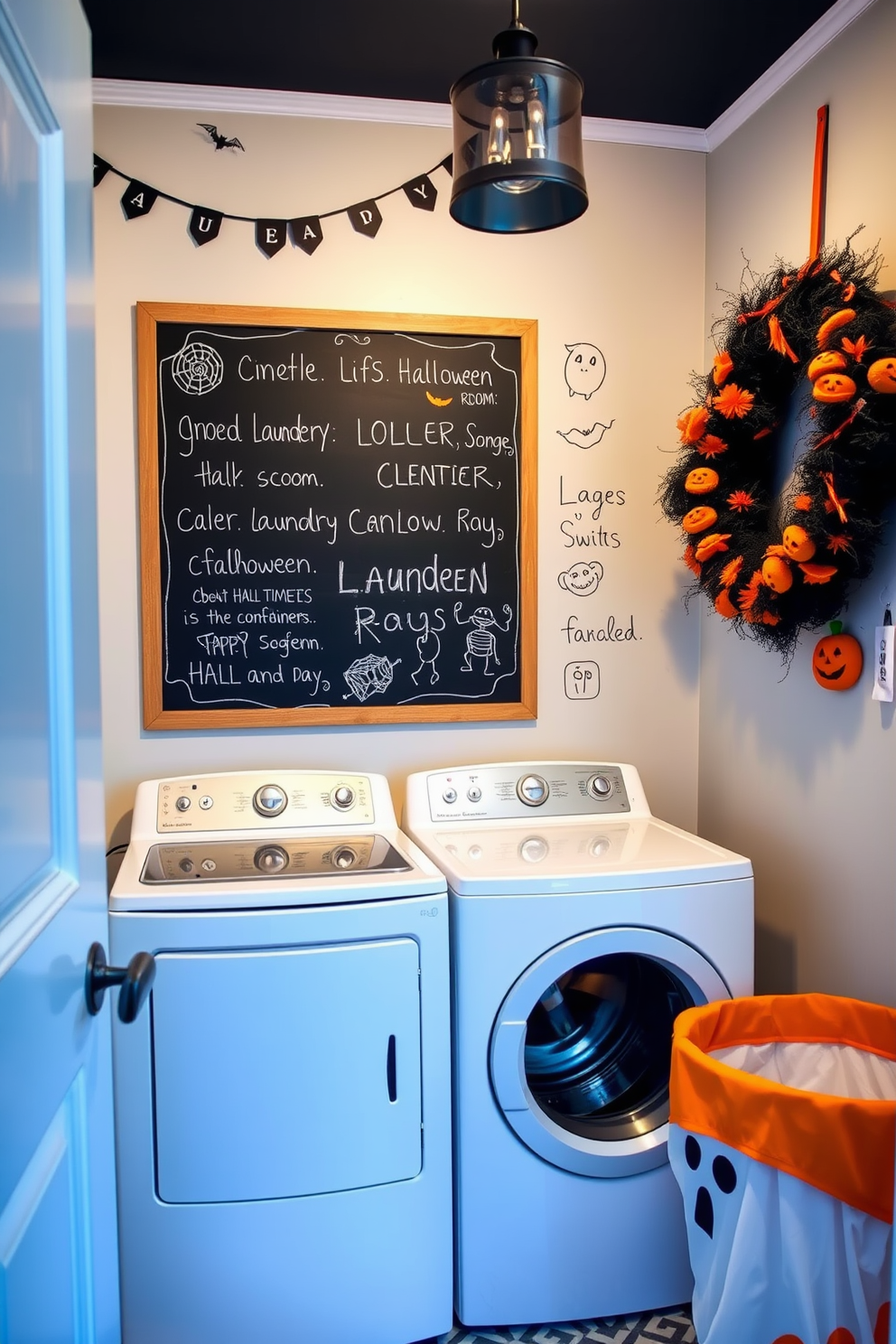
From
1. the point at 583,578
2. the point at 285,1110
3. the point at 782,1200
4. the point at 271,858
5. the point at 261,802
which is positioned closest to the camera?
the point at 782,1200

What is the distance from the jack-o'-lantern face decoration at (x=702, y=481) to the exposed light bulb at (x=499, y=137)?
881 mm

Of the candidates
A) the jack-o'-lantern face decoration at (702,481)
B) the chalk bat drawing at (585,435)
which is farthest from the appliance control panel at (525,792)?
the chalk bat drawing at (585,435)

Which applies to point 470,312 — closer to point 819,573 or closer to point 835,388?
point 835,388

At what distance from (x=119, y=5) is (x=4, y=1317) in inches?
92.1

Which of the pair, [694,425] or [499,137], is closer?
[499,137]

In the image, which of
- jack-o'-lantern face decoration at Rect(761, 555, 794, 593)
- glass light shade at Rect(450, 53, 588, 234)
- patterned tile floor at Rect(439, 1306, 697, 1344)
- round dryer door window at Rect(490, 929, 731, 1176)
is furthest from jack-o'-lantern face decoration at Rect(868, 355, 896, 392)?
patterned tile floor at Rect(439, 1306, 697, 1344)

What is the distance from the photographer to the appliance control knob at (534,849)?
6.88ft

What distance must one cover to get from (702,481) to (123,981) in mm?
1695

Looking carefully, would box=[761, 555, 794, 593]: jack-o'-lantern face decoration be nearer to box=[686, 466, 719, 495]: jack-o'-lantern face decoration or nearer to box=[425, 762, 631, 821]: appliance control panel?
box=[686, 466, 719, 495]: jack-o'-lantern face decoration

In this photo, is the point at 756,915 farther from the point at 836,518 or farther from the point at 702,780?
the point at 836,518

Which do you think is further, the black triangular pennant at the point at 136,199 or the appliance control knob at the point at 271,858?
the black triangular pennant at the point at 136,199

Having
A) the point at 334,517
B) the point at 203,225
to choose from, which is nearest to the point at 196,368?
the point at 203,225

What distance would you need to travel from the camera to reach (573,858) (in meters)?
2.09

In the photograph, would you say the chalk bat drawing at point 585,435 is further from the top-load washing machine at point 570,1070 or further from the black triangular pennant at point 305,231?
the top-load washing machine at point 570,1070
